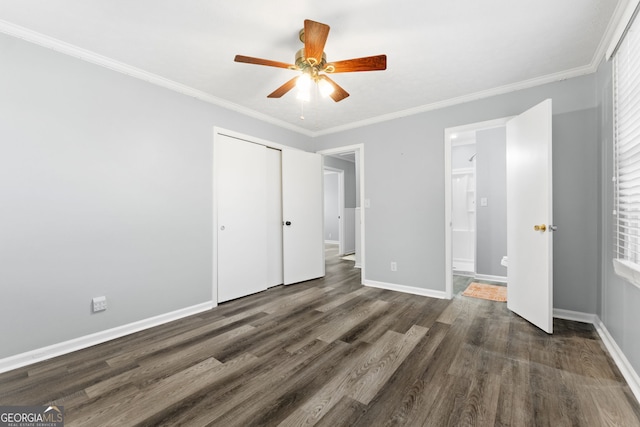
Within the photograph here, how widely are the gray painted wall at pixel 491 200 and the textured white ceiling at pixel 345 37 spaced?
55.1 inches

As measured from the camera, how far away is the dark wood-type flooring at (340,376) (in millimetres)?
1434

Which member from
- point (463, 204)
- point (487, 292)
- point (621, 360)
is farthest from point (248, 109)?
point (463, 204)

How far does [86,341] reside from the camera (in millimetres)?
2215

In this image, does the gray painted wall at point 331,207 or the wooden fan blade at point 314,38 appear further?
the gray painted wall at point 331,207

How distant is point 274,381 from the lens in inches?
68.1

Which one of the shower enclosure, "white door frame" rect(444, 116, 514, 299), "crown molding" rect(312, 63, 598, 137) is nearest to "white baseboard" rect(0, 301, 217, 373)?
"white door frame" rect(444, 116, 514, 299)

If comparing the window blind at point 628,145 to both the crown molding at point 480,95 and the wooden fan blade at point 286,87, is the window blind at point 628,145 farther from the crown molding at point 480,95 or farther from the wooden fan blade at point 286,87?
the wooden fan blade at point 286,87

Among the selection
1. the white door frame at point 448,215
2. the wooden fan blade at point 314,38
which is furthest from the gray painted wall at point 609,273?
the wooden fan blade at point 314,38

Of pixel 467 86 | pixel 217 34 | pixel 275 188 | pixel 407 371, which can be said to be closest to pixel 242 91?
pixel 217 34

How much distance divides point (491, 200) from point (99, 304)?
5.00m

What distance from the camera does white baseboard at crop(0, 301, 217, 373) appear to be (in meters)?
1.91

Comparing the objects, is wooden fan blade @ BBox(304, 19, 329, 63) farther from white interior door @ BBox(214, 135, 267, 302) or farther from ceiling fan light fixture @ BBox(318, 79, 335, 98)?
white interior door @ BBox(214, 135, 267, 302)

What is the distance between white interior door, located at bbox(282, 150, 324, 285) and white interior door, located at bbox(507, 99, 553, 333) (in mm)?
2610

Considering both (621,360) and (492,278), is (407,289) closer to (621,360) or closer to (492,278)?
(492,278)
